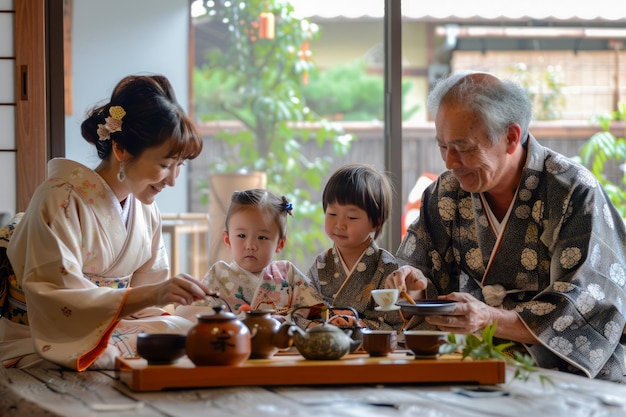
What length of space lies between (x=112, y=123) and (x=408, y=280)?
3.87ft

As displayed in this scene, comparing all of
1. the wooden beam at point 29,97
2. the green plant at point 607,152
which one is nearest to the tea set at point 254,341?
the wooden beam at point 29,97

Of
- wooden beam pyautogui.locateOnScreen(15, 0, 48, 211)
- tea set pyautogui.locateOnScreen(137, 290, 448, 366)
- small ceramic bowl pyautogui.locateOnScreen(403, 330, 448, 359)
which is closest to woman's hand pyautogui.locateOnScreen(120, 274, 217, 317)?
tea set pyautogui.locateOnScreen(137, 290, 448, 366)

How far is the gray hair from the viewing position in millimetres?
3119

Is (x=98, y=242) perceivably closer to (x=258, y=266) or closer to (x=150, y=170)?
(x=150, y=170)

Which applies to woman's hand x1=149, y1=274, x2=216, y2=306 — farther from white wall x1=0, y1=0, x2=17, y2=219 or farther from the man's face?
white wall x1=0, y1=0, x2=17, y2=219

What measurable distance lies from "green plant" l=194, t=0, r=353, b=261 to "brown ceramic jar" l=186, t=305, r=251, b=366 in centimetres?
401

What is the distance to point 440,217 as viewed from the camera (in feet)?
11.3

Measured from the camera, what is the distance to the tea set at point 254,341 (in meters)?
2.21

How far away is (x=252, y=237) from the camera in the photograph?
337 centimetres

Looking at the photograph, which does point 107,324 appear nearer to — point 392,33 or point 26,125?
point 26,125

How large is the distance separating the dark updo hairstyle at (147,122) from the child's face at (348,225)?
2.28ft

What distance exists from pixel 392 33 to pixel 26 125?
1756 mm

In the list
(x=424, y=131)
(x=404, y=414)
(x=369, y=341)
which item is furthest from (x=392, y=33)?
(x=424, y=131)

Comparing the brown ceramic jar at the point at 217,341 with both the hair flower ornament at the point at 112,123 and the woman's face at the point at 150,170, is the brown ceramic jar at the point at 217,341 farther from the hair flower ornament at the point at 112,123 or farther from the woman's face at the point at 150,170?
the hair flower ornament at the point at 112,123
